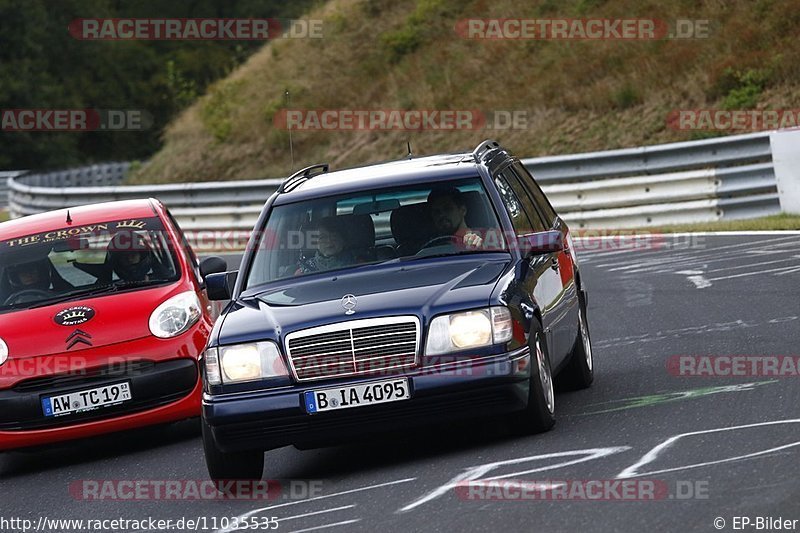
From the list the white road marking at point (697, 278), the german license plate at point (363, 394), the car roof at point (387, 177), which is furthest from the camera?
the white road marking at point (697, 278)

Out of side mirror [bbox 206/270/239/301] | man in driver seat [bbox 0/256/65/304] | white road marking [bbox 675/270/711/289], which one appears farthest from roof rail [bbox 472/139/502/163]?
white road marking [bbox 675/270/711/289]

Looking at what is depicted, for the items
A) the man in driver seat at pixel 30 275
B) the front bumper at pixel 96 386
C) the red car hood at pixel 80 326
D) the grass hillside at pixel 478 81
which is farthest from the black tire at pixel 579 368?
the grass hillside at pixel 478 81

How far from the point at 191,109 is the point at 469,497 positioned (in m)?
39.9

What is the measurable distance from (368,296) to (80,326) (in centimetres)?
264

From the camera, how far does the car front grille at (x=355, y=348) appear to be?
7812 mm

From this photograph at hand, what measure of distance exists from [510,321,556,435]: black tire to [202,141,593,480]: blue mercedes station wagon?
0.4 inches

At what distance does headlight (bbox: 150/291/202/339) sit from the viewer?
9.98 m

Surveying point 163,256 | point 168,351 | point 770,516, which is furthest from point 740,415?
point 163,256

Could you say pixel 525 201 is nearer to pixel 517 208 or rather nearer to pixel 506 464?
pixel 517 208

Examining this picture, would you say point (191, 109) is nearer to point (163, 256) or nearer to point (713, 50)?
point (713, 50)

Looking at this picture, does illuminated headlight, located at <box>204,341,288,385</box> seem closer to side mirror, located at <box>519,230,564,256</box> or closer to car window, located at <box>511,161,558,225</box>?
side mirror, located at <box>519,230,564,256</box>

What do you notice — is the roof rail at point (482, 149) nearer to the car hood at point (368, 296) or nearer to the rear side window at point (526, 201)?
the rear side window at point (526, 201)

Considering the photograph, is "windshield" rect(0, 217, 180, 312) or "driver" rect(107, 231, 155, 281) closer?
"windshield" rect(0, 217, 180, 312)

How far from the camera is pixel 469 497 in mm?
7012
